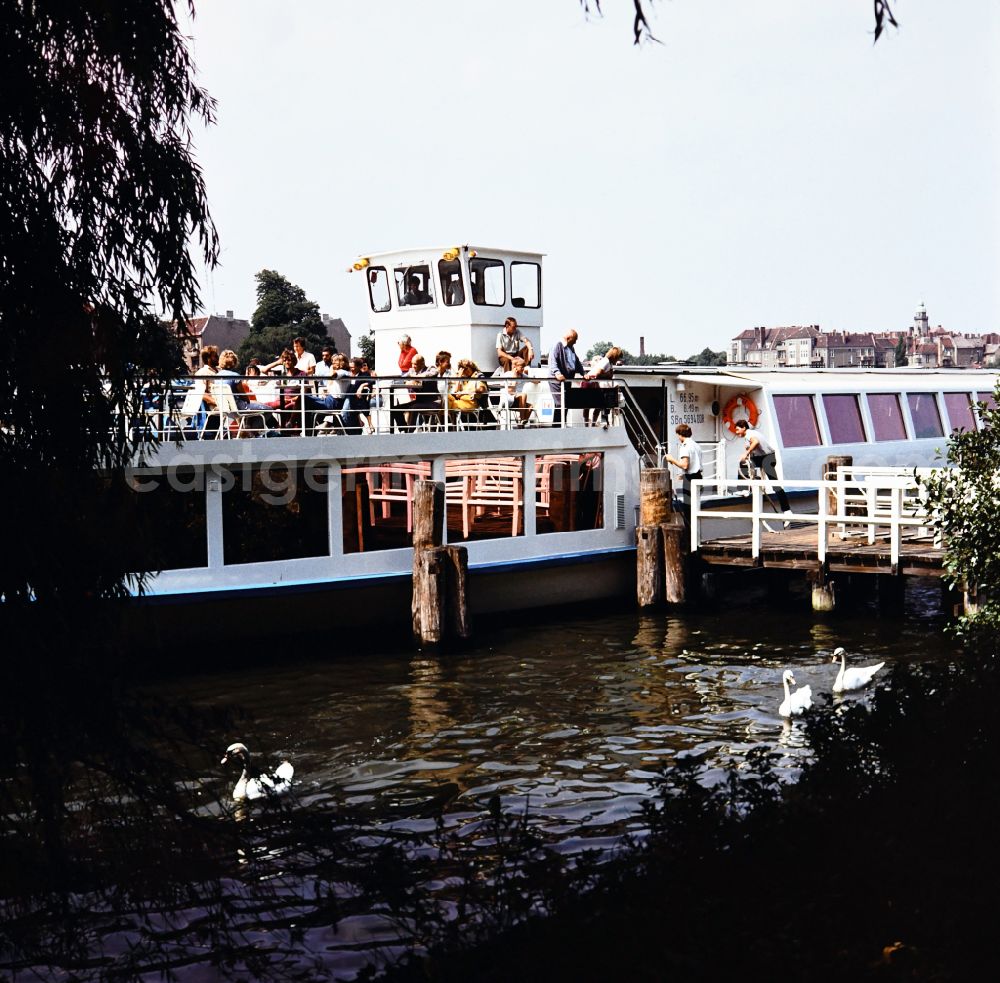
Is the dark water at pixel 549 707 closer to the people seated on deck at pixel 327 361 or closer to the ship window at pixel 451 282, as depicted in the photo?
the people seated on deck at pixel 327 361

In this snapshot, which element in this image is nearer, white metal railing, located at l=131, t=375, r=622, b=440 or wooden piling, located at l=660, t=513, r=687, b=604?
white metal railing, located at l=131, t=375, r=622, b=440

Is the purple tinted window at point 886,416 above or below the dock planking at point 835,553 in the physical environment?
above

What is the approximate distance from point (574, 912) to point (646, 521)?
1519cm

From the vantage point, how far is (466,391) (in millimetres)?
20031

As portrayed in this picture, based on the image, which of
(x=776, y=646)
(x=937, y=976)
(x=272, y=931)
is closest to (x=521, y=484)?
(x=776, y=646)

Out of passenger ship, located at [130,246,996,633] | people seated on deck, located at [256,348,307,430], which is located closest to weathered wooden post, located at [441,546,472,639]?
passenger ship, located at [130,246,996,633]

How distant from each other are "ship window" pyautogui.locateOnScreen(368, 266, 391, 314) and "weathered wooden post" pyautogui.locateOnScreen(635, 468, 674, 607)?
609cm

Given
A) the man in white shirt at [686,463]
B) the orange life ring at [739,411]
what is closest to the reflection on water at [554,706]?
the man in white shirt at [686,463]

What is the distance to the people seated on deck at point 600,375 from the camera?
832 inches

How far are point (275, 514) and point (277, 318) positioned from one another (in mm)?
47174

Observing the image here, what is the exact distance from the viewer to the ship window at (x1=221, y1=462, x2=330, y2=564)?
17.7 meters

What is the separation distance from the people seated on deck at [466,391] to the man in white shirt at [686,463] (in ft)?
11.1

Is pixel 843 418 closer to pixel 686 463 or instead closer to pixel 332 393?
pixel 686 463

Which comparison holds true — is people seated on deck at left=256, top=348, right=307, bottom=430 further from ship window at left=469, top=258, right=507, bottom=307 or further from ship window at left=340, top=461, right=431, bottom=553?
ship window at left=469, top=258, right=507, bottom=307
